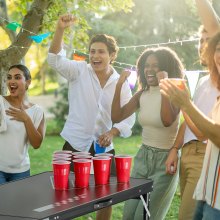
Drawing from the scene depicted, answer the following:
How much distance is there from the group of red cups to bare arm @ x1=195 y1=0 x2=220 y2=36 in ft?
3.28

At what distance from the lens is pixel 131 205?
381 centimetres

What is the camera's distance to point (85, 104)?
4.30 metres

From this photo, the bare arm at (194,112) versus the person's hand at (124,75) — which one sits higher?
the person's hand at (124,75)

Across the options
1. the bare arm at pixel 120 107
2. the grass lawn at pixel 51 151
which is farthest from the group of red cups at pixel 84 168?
the grass lawn at pixel 51 151

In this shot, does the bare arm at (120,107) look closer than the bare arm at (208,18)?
No

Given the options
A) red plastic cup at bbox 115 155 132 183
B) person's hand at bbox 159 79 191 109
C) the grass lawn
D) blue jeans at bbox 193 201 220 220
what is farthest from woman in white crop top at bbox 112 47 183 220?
the grass lawn

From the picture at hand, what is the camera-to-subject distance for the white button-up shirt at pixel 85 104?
169 inches

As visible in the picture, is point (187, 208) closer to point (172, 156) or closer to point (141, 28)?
point (172, 156)

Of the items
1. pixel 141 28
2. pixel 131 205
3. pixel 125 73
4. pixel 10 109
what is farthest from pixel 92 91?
pixel 141 28

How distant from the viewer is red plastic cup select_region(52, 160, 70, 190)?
9.87 feet

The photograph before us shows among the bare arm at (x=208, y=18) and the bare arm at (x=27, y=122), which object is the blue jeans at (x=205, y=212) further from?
the bare arm at (x=27, y=122)

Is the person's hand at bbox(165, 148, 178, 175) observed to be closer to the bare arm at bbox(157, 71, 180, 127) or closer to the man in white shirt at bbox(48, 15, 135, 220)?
the bare arm at bbox(157, 71, 180, 127)

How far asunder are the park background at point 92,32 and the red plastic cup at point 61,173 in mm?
1782

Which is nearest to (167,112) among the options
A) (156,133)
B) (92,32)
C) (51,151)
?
(156,133)
